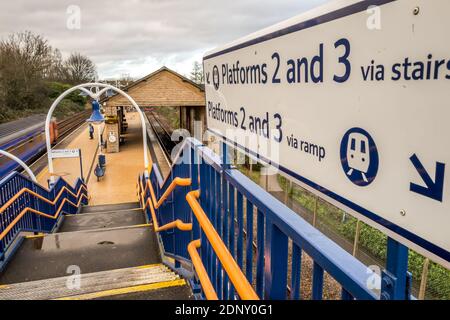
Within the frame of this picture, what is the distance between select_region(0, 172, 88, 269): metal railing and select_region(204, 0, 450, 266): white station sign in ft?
15.4

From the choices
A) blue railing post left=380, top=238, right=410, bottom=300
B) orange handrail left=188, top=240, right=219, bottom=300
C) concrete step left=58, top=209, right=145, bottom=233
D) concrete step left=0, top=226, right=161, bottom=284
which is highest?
blue railing post left=380, top=238, right=410, bottom=300

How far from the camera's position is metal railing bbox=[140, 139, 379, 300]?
102cm

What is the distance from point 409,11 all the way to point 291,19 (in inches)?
18.0

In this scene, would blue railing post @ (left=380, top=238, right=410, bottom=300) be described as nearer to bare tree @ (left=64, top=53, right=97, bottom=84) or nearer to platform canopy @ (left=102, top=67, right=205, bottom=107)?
platform canopy @ (left=102, top=67, right=205, bottom=107)

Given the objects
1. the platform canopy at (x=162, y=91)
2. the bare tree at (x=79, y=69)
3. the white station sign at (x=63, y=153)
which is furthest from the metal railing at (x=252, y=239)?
the bare tree at (x=79, y=69)

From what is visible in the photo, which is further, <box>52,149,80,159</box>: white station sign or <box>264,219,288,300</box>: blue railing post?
<box>52,149,80,159</box>: white station sign

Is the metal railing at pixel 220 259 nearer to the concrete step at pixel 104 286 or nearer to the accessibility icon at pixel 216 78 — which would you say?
the concrete step at pixel 104 286

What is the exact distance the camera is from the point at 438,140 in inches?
25.6

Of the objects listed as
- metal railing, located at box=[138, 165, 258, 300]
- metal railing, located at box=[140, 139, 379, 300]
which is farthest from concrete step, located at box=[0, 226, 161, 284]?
metal railing, located at box=[138, 165, 258, 300]

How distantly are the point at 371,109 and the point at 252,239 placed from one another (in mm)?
1026

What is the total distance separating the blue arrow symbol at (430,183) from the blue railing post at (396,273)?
0.15m

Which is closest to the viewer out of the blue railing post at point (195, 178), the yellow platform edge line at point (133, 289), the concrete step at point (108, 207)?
the blue railing post at point (195, 178)

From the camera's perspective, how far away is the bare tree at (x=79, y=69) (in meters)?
62.7

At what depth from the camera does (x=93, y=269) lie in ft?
15.0
